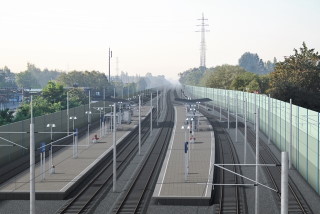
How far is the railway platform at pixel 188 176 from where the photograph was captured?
88.5 feet

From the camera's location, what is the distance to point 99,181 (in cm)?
3366

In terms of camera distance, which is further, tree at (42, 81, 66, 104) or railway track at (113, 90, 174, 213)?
tree at (42, 81, 66, 104)

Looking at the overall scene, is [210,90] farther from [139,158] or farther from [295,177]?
[295,177]

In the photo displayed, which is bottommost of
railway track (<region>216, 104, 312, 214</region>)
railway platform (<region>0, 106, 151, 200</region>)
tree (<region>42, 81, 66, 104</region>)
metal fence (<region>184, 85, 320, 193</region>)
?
railway track (<region>216, 104, 312, 214</region>)

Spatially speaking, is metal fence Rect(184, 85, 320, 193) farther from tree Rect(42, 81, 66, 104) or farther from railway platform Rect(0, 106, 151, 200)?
tree Rect(42, 81, 66, 104)

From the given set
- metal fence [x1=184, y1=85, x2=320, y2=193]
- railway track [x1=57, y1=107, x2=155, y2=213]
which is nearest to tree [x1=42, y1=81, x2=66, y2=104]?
railway track [x1=57, y1=107, x2=155, y2=213]

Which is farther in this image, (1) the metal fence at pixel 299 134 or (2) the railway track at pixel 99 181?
(1) the metal fence at pixel 299 134

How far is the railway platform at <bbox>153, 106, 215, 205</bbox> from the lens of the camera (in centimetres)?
2697

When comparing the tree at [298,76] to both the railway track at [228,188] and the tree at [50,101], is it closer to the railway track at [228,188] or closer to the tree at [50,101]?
the railway track at [228,188]

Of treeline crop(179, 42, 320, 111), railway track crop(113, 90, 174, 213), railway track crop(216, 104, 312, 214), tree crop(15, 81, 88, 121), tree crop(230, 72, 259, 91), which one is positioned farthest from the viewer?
tree crop(230, 72, 259, 91)

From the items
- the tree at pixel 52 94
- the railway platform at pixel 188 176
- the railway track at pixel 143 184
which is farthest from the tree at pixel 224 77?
the railway track at pixel 143 184

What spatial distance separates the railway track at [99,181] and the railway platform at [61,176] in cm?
63

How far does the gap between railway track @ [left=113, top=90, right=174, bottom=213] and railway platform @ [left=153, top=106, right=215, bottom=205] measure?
0.70 meters

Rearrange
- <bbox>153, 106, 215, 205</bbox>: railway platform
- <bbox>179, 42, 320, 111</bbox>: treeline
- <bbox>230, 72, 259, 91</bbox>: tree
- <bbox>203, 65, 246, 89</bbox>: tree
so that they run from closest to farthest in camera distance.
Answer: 1. <bbox>153, 106, 215, 205</bbox>: railway platform
2. <bbox>179, 42, 320, 111</bbox>: treeline
3. <bbox>230, 72, 259, 91</bbox>: tree
4. <bbox>203, 65, 246, 89</bbox>: tree
